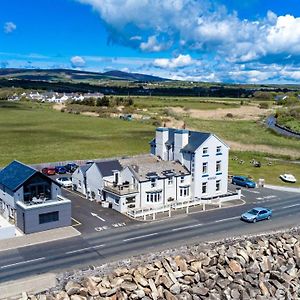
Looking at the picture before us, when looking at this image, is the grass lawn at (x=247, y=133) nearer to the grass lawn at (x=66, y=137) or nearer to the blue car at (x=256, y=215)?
the grass lawn at (x=66, y=137)

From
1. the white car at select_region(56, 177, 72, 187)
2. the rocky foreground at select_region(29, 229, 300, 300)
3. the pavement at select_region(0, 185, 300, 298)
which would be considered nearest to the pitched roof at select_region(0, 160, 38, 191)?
the pavement at select_region(0, 185, 300, 298)

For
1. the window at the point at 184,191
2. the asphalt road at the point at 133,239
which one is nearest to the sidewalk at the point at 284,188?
the asphalt road at the point at 133,239

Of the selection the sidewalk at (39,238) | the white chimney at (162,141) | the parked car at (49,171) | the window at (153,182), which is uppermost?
the white chimney at (162,141)

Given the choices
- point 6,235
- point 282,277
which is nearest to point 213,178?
point 282,277

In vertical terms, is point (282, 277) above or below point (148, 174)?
below

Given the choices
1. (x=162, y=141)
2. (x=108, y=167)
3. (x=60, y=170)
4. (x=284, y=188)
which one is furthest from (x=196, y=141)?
(x=60, y=170)

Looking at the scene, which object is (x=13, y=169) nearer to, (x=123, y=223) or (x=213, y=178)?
(x=123, y=223)
